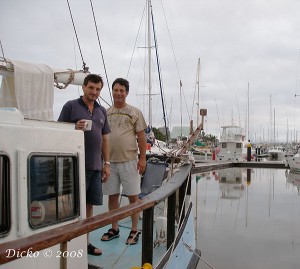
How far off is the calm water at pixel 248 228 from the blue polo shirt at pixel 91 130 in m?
3.58

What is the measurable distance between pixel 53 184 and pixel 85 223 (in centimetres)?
74

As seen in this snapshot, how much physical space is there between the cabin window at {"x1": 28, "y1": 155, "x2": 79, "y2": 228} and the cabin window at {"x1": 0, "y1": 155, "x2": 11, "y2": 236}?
18cm

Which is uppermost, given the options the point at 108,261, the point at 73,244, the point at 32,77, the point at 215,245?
the point at 32,77

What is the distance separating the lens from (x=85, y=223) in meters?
1.83

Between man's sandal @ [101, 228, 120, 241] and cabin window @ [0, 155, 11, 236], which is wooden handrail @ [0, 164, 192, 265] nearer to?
cabin window @ [0, 155, 11, 236]

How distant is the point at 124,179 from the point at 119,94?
1060 millimetres

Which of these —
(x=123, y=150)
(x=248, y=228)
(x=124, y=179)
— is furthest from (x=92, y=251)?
(x=248, y=228)

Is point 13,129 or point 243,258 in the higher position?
point 13,129

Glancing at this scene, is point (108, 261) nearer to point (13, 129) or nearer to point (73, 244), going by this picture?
point (73, 244)

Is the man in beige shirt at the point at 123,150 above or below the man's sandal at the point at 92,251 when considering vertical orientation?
above

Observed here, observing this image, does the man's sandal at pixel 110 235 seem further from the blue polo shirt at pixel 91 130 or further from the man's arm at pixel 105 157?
the blue polo shirt at pixel 91 130

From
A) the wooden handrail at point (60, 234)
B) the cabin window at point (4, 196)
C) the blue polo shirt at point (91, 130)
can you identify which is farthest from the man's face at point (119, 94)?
the cabin window at point (4, 196)

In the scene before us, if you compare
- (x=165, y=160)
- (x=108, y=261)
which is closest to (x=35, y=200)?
(x=108, y=261)

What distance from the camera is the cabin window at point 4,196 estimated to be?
204cm
